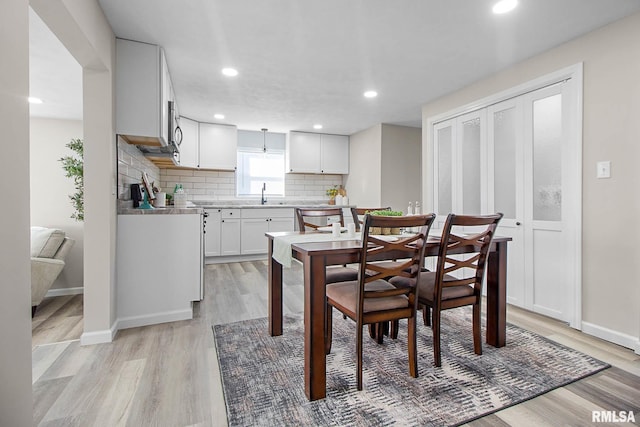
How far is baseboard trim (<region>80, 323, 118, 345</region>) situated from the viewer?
2141 mm

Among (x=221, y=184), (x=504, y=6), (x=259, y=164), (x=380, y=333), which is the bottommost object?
(x=380, y=333)

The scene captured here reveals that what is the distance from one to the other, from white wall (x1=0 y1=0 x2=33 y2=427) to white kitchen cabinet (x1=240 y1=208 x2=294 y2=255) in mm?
3916

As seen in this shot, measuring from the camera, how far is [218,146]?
5.18 m

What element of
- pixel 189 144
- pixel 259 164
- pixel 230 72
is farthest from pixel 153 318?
pixel 259 164

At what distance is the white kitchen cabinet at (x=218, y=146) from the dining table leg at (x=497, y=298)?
4.28 metres

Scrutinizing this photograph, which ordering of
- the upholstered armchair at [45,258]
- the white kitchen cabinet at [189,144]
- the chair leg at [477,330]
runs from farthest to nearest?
the white kitchen cabinet at [189,144] < the upholstered armchair at [45,258] < the chair leg at [477,330]

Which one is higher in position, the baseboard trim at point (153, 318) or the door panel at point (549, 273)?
the door panel at point (549, 273)

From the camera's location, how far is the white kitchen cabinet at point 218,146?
5.09m

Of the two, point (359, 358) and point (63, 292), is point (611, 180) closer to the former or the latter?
point (359, 358)

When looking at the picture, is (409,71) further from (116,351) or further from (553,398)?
(116,351)

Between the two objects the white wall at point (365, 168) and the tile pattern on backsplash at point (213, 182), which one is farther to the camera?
the white wall at point (365, 168)

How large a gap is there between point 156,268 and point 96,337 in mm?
590

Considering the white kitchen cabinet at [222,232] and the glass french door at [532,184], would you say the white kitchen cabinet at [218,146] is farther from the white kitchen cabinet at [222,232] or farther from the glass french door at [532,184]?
the glass french door at [532,184]

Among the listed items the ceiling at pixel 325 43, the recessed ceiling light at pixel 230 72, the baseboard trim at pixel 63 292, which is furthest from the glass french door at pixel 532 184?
the baseboard trim at pixel 63 292
